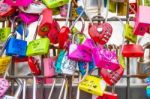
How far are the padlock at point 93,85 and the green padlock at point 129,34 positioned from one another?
0.11 metres

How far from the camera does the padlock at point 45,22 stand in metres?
0.66

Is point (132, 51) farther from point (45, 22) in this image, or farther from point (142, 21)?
point (45, 22)

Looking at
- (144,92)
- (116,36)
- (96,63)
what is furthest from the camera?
(116,36)

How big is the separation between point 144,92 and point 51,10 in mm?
295

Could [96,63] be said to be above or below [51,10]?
below

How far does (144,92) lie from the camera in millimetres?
780

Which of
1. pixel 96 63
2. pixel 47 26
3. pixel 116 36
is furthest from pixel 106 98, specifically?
pixel 116 36

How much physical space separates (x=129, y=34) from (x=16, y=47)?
0.23 metres

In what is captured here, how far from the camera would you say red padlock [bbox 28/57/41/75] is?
668mm

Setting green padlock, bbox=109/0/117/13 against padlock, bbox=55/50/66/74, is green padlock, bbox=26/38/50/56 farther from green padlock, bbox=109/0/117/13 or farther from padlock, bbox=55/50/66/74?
green padlock, bbox=109/0/117/13

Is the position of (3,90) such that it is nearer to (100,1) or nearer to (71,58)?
(71,58)

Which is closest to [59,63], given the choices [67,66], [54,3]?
[67,66]

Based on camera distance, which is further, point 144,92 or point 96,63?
point 144,92

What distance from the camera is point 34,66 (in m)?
0.68
